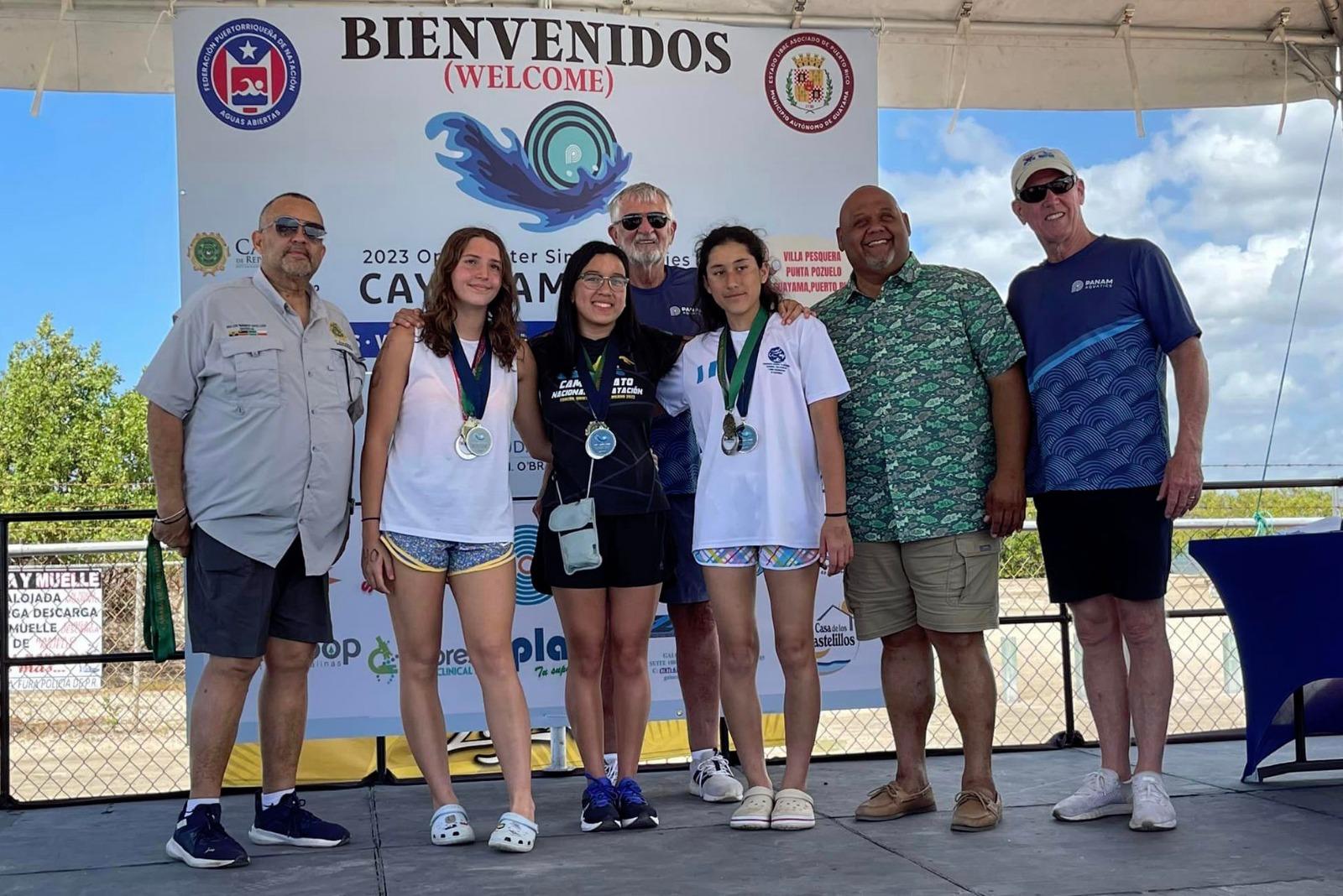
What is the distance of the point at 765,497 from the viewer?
340 centimetres

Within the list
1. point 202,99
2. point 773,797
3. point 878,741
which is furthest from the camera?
point 878,741

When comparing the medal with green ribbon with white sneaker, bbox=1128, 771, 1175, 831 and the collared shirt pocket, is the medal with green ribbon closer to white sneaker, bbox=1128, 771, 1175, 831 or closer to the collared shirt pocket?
the collared shirt pocket

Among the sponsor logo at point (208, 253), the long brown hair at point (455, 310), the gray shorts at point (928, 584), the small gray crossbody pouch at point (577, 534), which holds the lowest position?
the gray shorts at point (928, 584)

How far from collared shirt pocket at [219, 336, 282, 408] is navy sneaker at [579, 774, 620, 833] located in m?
1.43

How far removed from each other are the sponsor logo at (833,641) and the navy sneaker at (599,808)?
152cm

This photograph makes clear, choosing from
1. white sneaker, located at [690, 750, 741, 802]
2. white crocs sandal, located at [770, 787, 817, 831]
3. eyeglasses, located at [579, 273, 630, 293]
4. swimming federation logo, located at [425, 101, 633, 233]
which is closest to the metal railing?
white sneaker, located at [690, 750, 741, 802]

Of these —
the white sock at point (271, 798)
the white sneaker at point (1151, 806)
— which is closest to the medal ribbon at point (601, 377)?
the white sock at point (271, 798)

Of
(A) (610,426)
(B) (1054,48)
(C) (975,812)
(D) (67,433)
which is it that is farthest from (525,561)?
(D) (67,433)

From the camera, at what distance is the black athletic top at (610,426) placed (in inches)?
138

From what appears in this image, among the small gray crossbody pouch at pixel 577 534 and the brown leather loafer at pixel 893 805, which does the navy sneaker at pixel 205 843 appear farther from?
the brown leather loafer at pixel 893 805

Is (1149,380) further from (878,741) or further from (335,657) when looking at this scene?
(878,741)

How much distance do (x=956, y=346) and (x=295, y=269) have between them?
1.89 metres

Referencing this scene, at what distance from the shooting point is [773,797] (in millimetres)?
3561

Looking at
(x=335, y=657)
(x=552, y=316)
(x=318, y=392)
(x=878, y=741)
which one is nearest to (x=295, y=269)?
(x=318, y=392)
